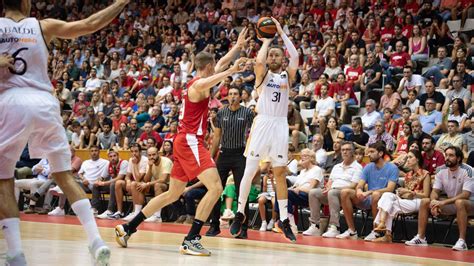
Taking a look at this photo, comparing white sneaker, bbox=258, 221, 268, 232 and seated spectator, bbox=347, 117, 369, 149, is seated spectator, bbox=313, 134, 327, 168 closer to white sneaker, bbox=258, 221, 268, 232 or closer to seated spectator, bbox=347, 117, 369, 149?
seated spectator, bbox=347, 117, 369, 149

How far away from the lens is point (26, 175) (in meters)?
15.6

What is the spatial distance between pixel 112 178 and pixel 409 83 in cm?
580

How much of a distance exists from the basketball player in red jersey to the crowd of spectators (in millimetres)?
1586

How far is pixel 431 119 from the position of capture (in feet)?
42.2

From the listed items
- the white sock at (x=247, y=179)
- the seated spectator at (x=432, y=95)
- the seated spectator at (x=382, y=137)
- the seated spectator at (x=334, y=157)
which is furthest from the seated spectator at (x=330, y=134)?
the white sock at (x=247, y=179)

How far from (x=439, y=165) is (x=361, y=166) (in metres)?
1.13

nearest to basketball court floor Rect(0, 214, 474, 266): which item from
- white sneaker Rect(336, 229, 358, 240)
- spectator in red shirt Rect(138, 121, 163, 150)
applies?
white sneaker Rect(336, 229, 358, 240)

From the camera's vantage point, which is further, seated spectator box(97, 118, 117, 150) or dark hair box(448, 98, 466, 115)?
seated spectator box(97, 118, 117, 150)

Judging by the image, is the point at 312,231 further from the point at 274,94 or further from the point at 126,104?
the point at 126,104

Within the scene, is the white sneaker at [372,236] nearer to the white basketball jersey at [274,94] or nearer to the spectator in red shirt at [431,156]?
the spectator in red shirt at [431,156]

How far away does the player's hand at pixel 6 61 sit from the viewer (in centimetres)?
522

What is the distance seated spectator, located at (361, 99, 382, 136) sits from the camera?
13.5 metres

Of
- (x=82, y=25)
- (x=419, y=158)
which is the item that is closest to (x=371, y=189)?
(x=419, y=158)

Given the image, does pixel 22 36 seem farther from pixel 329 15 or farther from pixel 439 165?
pixel 329 15
